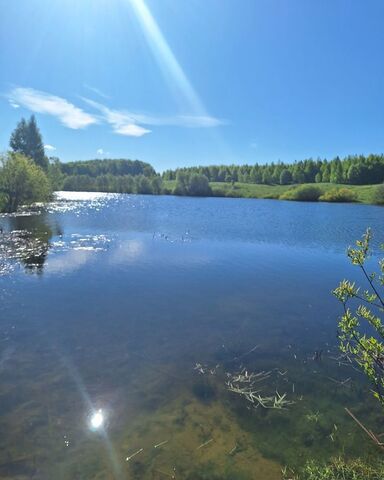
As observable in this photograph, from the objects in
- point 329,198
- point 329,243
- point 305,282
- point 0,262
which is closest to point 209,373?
point 305,282

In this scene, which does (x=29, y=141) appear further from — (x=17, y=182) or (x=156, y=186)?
(x=156, y=186)

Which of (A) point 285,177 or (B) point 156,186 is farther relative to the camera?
(A) point 285,177

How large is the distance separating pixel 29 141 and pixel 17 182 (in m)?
49.5

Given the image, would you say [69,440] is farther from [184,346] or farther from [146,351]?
[184,346]

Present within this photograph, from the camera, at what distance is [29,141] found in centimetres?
10156

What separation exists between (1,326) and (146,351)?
702cm

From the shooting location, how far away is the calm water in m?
8.45

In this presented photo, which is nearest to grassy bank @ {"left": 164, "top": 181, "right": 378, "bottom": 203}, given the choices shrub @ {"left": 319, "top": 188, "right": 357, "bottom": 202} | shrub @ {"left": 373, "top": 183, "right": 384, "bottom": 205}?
shrub @ {"left": 319, "top": 188, "right": 357, "bottom": 202}

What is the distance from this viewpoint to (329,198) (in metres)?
119

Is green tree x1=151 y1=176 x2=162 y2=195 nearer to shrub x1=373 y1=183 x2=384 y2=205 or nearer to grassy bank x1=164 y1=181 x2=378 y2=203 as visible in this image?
grassy bank x1=164 y1=181 x2=378 y2=203

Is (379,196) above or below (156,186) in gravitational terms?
below

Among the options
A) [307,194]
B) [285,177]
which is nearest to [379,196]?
[307,194]

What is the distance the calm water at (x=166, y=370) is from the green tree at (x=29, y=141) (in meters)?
85.1

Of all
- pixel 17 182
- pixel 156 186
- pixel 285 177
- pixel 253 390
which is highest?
pixel 285 177
